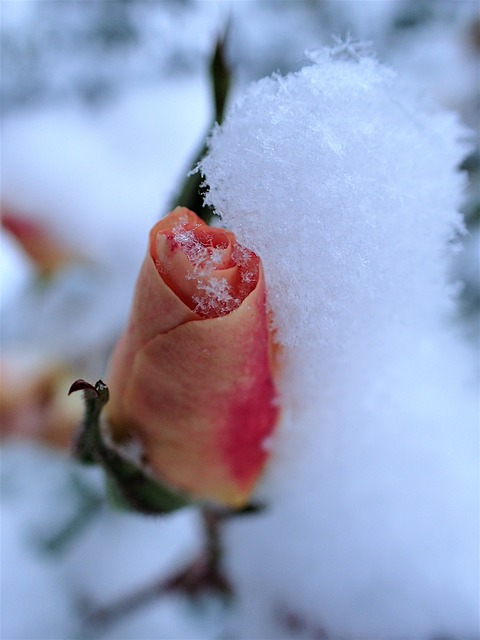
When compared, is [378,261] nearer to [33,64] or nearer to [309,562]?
[309,562]

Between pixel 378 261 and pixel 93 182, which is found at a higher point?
pixel 93 182

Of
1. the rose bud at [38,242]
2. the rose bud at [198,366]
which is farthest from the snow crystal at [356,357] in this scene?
the rose bud at [38,242]

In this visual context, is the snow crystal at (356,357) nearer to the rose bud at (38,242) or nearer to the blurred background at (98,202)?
the blurred background at (98,202)

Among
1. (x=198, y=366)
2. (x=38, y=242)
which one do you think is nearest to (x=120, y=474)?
(x=198, y=366)

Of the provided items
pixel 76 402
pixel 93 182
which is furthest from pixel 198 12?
pixel 76 402

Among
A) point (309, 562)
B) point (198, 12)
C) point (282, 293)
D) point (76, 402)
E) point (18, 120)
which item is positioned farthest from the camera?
point (198, 12)

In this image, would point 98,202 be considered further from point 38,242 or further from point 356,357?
point 356,357
